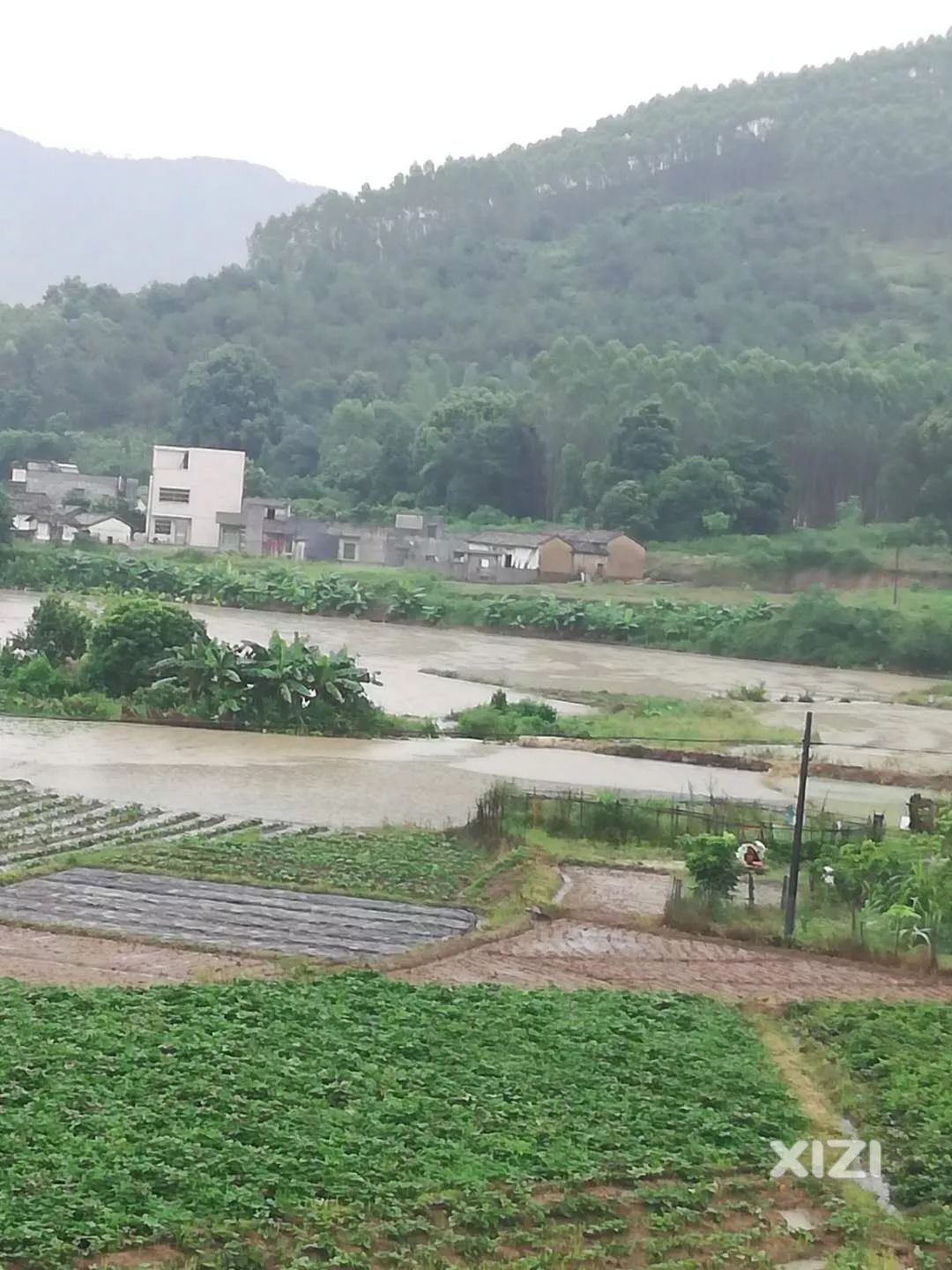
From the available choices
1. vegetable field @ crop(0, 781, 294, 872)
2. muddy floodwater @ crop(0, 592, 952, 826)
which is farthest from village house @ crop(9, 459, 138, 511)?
vegetable field @ crop(0, 781, 294, 872)

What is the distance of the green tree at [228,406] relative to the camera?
76.4 meters

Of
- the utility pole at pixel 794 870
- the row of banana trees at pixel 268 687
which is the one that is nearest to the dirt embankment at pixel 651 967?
the utility pole at pixel 794 870

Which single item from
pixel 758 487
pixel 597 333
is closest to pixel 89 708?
pixel 758 487

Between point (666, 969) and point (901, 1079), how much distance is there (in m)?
3.56

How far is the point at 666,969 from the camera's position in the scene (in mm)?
13219

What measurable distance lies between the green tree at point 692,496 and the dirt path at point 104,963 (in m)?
45.5

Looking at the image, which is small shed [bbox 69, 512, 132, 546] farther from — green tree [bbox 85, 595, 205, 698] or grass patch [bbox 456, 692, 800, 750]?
grass patch [bbox 456, 692, 800, 750]

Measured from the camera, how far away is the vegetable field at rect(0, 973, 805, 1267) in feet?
23.7

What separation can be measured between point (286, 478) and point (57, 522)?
15463mm

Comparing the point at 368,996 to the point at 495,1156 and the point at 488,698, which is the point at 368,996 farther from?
the point at 488,698

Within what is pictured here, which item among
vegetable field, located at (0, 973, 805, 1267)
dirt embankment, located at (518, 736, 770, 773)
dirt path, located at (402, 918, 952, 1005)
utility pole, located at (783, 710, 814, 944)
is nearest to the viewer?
vegetable field, located at (0, 973, 805, 1267)

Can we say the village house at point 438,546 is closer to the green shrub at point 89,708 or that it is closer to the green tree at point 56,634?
the green tree at point 56,634

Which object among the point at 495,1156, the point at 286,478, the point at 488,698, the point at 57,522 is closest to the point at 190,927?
the point at 495,1156

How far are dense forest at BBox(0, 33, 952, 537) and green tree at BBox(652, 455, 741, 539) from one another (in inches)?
4.0
